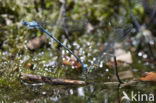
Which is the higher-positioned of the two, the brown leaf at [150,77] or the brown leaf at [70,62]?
the brown leaf at [70,62]

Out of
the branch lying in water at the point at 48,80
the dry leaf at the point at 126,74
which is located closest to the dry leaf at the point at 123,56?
the dry leaf at the point at 126,74

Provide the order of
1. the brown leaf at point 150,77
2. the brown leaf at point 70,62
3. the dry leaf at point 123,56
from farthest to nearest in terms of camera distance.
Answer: the dry leaf at point 123,56 → the brown leaf at point 70,62 → the brown leaf at point 150,77

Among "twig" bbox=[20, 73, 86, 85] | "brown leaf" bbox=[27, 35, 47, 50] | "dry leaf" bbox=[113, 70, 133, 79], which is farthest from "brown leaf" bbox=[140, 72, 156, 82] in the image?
"brown leaf" bbox=[27, 35, 47, 50]

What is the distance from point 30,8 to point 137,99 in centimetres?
149

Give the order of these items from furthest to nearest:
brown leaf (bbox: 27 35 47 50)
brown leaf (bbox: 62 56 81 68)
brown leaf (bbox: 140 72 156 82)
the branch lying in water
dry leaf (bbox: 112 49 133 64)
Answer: dry leaf (bbox: 112 49 133 64), brown leaf (bbox: 27 35 47 50), brown leaf (bbox: 62 56 81 68), brown leaf (bbox: 140 72 156 82), the branch lying in water

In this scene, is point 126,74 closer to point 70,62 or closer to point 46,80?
point 70,62

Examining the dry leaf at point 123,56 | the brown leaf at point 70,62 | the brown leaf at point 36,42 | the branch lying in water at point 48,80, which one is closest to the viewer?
the branch lying in water at point 48,80

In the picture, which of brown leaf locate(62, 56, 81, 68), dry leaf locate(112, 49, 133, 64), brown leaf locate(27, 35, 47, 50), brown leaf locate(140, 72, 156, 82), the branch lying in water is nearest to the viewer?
the branch lying in water

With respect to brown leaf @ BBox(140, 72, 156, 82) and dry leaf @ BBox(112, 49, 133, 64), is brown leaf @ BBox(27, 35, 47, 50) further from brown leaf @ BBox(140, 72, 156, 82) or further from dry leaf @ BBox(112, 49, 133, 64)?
brown leaf @ BBox(140, 72, 156, 82)

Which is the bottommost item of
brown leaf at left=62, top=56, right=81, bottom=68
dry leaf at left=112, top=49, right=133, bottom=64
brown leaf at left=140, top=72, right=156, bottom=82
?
brown leaf at left=140, top=72, right=156, bottom=82

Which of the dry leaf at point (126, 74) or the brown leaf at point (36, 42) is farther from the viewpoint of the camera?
the brown leaf at point (36, 42)

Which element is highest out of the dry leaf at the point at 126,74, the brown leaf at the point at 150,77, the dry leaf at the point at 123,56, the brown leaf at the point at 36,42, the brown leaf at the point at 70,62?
the brown leaf at the point at 36,42

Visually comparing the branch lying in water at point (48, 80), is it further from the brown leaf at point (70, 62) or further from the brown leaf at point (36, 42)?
the brown leaf at point (36, 42)

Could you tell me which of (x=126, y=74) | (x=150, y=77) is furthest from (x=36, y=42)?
(x=150, y=77)
